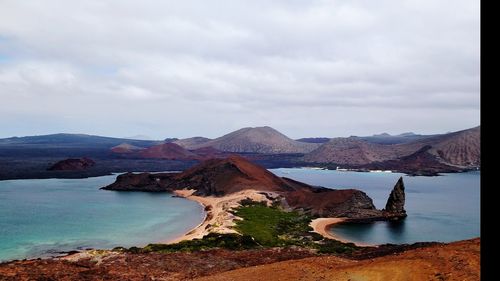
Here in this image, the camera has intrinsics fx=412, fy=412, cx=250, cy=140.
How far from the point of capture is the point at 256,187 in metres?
116

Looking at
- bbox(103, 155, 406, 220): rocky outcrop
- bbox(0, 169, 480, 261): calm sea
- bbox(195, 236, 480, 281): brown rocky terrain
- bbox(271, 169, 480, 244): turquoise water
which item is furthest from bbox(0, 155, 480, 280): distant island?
bbox(0, 169, 480, 261): calm sea

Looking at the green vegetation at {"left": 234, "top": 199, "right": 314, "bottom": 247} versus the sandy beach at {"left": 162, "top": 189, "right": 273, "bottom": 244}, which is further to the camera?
the sandy beach at {"left": 162, "top": 189, "right": 273, "bottom": 244}

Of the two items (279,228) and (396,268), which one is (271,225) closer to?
(279,228)

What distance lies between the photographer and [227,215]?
267ft

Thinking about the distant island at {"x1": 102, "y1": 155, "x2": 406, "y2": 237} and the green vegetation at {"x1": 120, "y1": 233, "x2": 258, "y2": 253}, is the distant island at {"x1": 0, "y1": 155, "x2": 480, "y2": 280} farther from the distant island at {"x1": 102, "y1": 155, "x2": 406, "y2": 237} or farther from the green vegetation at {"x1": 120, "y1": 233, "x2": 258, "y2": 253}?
the distant island at {"x1": 102, "y1": 155, "x2": 406, "y2": 237}

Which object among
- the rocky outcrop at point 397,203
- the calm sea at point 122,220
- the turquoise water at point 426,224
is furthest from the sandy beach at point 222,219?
the rocky outcrop at point 397,203

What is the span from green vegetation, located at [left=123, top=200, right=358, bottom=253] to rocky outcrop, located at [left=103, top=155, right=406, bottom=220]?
7.43 metres

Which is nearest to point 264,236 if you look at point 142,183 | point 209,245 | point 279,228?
point 279,228

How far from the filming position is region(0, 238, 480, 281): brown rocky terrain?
23859 millimetres

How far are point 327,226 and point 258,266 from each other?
5144 centimetres

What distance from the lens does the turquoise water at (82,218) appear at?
210ft
